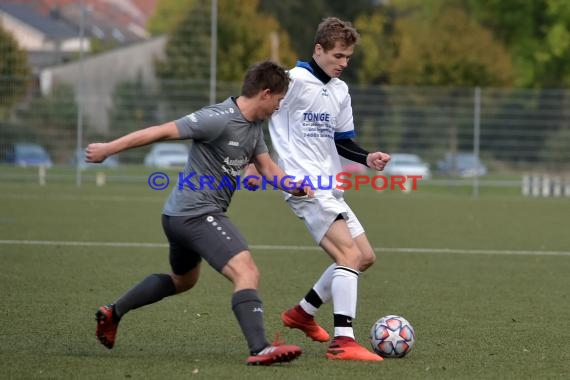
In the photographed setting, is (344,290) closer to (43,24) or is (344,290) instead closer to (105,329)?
(105,329)

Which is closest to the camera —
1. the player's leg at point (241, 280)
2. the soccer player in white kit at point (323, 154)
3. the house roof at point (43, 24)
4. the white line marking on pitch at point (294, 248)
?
the player's leg at point (241, 280)

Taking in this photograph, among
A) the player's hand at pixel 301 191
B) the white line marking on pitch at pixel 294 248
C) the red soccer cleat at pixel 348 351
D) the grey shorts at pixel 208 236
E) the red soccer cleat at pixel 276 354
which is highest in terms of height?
the player's hand at pixel 301 191

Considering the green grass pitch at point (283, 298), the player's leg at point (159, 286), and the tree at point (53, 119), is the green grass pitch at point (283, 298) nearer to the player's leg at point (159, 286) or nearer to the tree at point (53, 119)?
the player's leg at point (159, 286)

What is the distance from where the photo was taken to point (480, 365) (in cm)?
671

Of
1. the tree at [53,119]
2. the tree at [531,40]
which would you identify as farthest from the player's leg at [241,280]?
the tree at [531,40]

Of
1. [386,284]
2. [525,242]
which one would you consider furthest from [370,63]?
[386,284]

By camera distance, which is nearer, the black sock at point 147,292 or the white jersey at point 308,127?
the black sock at point 147,292

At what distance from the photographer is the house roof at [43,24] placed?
42.7 meters

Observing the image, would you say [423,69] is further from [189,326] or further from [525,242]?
[189,326]

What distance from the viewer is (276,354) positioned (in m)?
6.28

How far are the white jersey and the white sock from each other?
618 mm

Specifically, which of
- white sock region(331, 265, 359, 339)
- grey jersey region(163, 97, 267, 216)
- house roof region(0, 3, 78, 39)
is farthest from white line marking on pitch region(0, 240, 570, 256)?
house roof region(0, 3, 78, 39)

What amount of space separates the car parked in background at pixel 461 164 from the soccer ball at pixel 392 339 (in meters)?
26.4

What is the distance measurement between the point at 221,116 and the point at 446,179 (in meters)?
27.8
